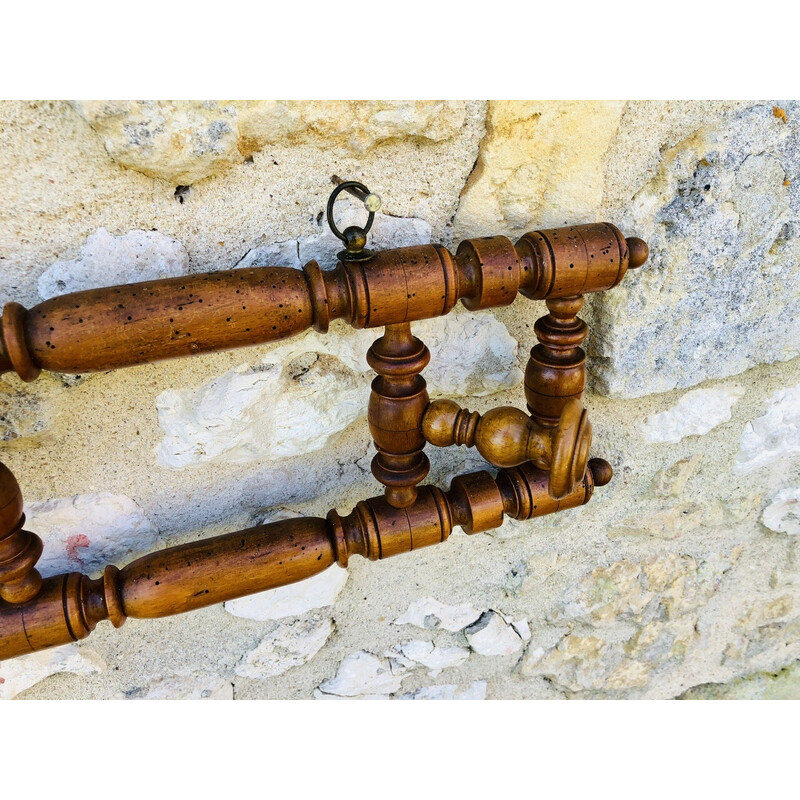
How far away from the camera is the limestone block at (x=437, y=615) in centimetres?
79

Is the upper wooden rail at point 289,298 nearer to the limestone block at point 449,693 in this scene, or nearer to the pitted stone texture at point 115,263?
the pitted stone texture at point 115,263

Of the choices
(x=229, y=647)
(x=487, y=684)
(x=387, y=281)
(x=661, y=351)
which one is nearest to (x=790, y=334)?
(x=661, y=351)

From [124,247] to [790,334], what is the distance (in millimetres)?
699

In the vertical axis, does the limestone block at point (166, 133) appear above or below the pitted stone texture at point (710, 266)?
above

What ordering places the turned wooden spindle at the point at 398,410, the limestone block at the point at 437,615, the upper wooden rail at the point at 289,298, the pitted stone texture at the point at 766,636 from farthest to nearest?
the pitted stone texture at the point at 766,636 → the limestone block at the point at 437,615 → the turned wooden spindle at the point at 398,410 → the upper wooden rail at the point at 289,298

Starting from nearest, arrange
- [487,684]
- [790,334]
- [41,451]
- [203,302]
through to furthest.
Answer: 1. [203,302]
2. [41,451]
3. [790,334]
4. [487,684]

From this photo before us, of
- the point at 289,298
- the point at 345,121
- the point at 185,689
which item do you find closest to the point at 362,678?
the point at 185,689

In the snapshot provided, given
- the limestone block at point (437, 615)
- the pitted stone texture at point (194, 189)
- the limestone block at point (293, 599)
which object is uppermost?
the pitted stone texture at point (194, 189)

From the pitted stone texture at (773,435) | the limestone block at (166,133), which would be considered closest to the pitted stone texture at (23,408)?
the limestone block at (166,133)

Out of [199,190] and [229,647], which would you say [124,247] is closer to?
[199,190]

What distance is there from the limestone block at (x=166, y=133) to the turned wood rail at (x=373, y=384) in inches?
3.8

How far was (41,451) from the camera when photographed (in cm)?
57

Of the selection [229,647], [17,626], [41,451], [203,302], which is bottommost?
[229,647]

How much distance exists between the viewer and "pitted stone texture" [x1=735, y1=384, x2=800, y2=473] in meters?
0.76
